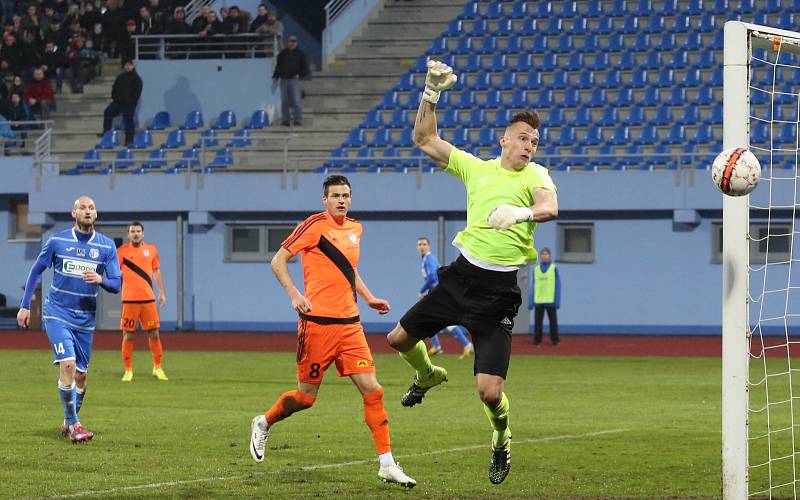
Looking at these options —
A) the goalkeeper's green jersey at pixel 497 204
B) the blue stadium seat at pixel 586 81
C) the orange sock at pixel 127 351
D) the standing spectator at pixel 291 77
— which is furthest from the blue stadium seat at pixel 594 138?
the goalkeeper's green jersey at pixel 497 204

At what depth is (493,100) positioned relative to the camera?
3438 cm

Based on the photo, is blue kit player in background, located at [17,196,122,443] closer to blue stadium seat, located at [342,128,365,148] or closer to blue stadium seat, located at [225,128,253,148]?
blue stadium seat, located at [225,128,253,148]

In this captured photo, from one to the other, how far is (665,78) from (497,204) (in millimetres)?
25397

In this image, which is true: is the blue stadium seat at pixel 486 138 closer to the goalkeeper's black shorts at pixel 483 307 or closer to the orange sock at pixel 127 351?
the orange sock at pixel 127 351

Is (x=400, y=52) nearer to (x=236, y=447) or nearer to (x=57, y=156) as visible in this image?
(x=57, y=156)

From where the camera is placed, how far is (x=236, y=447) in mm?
11961

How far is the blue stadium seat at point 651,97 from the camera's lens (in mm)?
32938

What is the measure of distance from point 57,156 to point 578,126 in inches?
539

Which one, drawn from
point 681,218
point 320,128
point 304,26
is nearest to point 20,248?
point 320,128

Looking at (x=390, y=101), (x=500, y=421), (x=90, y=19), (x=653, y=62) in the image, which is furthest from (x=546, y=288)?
Result: (x=500, y=421)

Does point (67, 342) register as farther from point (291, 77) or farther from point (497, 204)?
point (291, 77)

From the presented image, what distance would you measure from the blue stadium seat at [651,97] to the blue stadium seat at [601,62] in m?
1.35

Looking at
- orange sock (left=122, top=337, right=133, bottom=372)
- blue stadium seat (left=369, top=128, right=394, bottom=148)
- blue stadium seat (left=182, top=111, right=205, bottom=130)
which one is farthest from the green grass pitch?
blue stadium seat (left=182, top=111, right=205, bottom=130)

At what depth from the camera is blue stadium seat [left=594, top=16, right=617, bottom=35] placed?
114 ft
